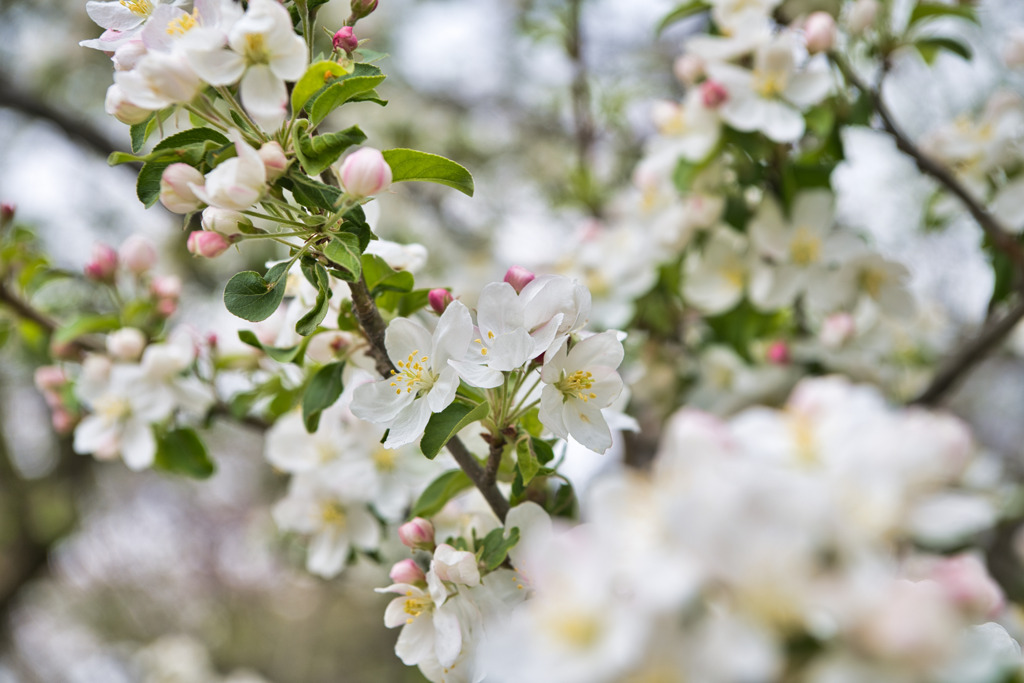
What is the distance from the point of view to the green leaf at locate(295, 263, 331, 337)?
852 mm

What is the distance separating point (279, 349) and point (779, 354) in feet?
4.19

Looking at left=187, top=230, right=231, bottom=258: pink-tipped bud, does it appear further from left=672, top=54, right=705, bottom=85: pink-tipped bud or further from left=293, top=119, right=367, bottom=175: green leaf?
left=672, top=54, right=705, bottom=85: pink-tipped bud

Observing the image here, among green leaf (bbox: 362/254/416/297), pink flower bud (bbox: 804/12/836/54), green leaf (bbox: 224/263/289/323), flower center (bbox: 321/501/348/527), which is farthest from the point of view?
pink flower bud (bbox: 804/12/836/54)

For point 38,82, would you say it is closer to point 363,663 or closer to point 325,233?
point 325,233

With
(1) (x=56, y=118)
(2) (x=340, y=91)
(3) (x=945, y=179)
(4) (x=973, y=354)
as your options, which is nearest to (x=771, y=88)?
(3) (x=945, y=179)

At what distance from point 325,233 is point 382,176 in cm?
10

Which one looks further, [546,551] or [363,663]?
[363,663]

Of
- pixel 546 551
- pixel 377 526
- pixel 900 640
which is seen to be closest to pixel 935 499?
pixel 900 640

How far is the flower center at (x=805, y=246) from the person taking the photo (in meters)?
1.66

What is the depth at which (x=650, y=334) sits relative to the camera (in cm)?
211

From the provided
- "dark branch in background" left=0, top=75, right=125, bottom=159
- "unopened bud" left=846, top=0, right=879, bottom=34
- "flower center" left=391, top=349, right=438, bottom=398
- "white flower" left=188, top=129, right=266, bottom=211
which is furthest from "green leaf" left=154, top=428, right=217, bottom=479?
"dark branch in background" left=0, top=75, right=125, bottom=159

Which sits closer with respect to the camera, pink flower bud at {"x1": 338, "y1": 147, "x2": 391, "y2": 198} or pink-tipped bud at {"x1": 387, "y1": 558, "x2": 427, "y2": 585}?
pink flower bud at {"x1": 338, "y1": 147, "x2": 391, "y2": 198}

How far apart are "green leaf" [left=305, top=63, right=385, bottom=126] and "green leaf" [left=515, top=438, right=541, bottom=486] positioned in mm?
441

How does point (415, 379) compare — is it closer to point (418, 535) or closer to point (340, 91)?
point (418, 535)
